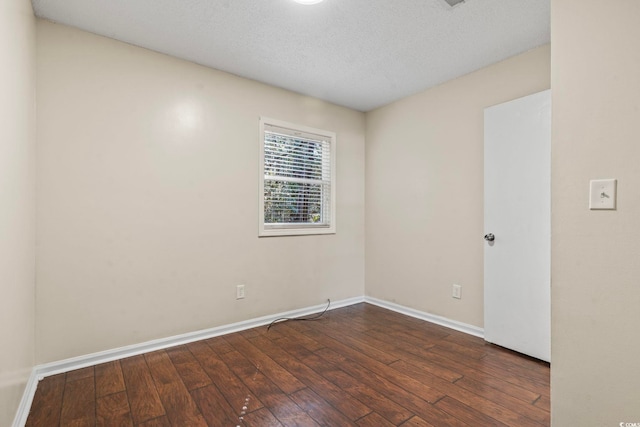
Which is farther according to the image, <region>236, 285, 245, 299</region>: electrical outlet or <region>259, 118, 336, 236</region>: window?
<region>259, 118, 336, 236</region>: window

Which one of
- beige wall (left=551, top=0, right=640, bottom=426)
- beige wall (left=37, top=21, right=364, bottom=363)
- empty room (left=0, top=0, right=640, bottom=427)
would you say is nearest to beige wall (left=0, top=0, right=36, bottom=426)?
empty room (left=0, top=0, right=640, bottom=427)

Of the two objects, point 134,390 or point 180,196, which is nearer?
point 134,390

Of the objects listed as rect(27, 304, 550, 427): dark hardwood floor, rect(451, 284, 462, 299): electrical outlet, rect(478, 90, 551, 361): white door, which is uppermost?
rect(478, 90, 551, 361): white door

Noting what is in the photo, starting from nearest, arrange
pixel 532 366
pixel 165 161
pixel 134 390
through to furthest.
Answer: pixel 134 390 → pixel 532 366 → pixel 165 161

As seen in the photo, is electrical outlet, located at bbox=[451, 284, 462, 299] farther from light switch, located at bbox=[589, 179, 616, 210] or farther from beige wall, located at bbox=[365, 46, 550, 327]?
light switch, located at bbox=[589, 179, 616, 210]

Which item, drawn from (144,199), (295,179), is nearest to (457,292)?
(295,179)

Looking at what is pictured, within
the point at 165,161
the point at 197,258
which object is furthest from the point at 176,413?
the point at 165,161

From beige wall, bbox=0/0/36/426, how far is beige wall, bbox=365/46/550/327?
10.3ft

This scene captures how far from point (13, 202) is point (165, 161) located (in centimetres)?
112

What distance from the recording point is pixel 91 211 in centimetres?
225

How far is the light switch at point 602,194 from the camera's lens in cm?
121

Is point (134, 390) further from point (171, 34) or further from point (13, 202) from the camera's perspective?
point (171, 34)

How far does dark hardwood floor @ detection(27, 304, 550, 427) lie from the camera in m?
1.66

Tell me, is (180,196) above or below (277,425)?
above
